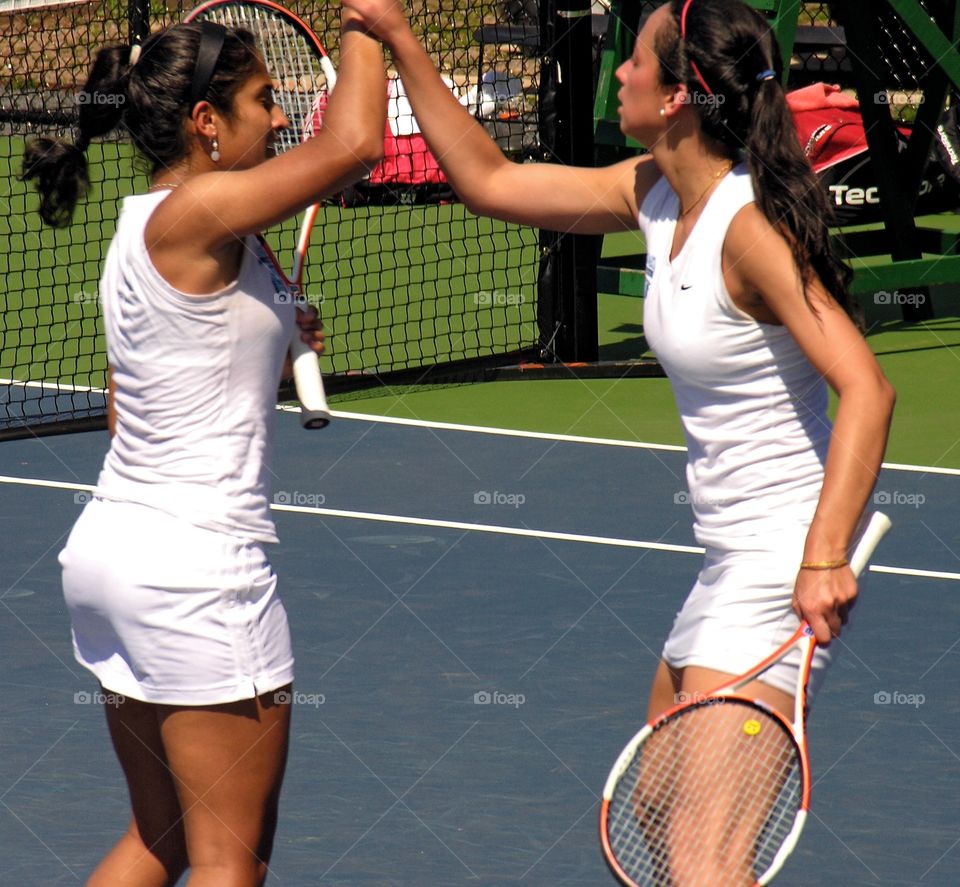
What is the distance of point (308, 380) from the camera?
2820mm

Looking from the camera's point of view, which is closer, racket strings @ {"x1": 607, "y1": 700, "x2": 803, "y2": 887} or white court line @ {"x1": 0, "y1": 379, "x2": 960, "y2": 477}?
racket strings @ {"x1": 607, "y1": 700, "x2": 803, "y2": 887}

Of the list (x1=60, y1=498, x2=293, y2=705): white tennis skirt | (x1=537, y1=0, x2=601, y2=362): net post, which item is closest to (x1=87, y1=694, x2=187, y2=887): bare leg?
(x1=60, y1=498, x2=293, y2=705): white tennis skirt

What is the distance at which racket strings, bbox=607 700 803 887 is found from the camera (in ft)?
8.68

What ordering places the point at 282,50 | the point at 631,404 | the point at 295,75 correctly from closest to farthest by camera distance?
the point at 282,50
the point at 295,75
the point at 631,404

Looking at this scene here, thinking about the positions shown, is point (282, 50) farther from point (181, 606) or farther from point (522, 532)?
point (522, 532)

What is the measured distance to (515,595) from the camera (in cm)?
557

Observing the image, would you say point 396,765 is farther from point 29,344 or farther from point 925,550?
point 29,344

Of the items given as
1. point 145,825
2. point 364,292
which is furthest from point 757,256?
point 364,292

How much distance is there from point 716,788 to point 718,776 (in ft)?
0.06

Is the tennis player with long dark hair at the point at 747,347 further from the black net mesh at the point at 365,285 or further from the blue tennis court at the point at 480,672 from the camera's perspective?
the black net mesh at the point at 365,285

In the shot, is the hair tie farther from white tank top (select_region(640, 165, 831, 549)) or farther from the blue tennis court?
the blue tennis court

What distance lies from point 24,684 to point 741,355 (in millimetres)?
2765

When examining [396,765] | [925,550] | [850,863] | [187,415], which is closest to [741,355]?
[187,415]

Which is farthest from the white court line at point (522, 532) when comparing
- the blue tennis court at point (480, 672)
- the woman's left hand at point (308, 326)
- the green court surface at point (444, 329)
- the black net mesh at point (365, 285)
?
the woman's left hand at point (308, 326)
